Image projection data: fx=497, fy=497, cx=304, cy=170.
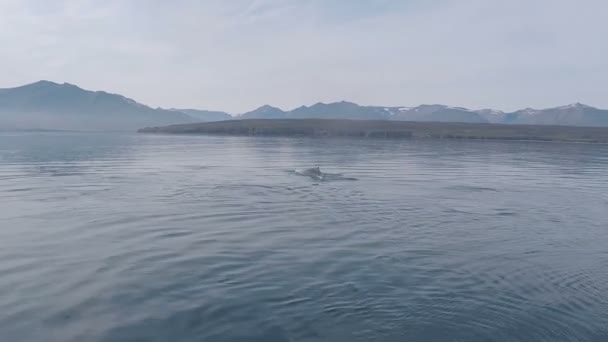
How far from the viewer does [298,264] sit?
1590cm

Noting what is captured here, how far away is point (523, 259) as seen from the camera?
1689 cm

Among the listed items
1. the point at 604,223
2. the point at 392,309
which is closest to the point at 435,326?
the point at 392,309

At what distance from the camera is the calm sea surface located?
11430mm

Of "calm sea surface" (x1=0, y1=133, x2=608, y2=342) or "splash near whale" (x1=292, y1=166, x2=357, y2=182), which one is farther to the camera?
"splash near whale" (x1=292, y1=166, x2=357, y2=182)

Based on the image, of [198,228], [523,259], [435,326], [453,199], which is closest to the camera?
[435,326]

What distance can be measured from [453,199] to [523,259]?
1253cm

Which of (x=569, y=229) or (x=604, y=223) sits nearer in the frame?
(x=569, y=229)

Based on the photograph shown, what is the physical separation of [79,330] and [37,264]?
5.61 metres

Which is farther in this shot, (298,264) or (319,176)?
(319,176)

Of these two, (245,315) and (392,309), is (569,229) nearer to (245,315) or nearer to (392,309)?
(392,309)

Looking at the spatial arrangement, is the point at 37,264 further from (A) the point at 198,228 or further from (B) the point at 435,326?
(B) the point at 435,326

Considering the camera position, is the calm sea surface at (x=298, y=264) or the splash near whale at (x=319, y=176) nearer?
the calm sea surface at (x=298, y=264)

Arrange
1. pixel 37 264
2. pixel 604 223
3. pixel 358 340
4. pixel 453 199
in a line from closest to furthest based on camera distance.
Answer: pixel 358 340 → pixel 37 264 → pixel 604 223 → pixel 453 199

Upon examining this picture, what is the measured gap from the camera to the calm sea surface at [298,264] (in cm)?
1143
